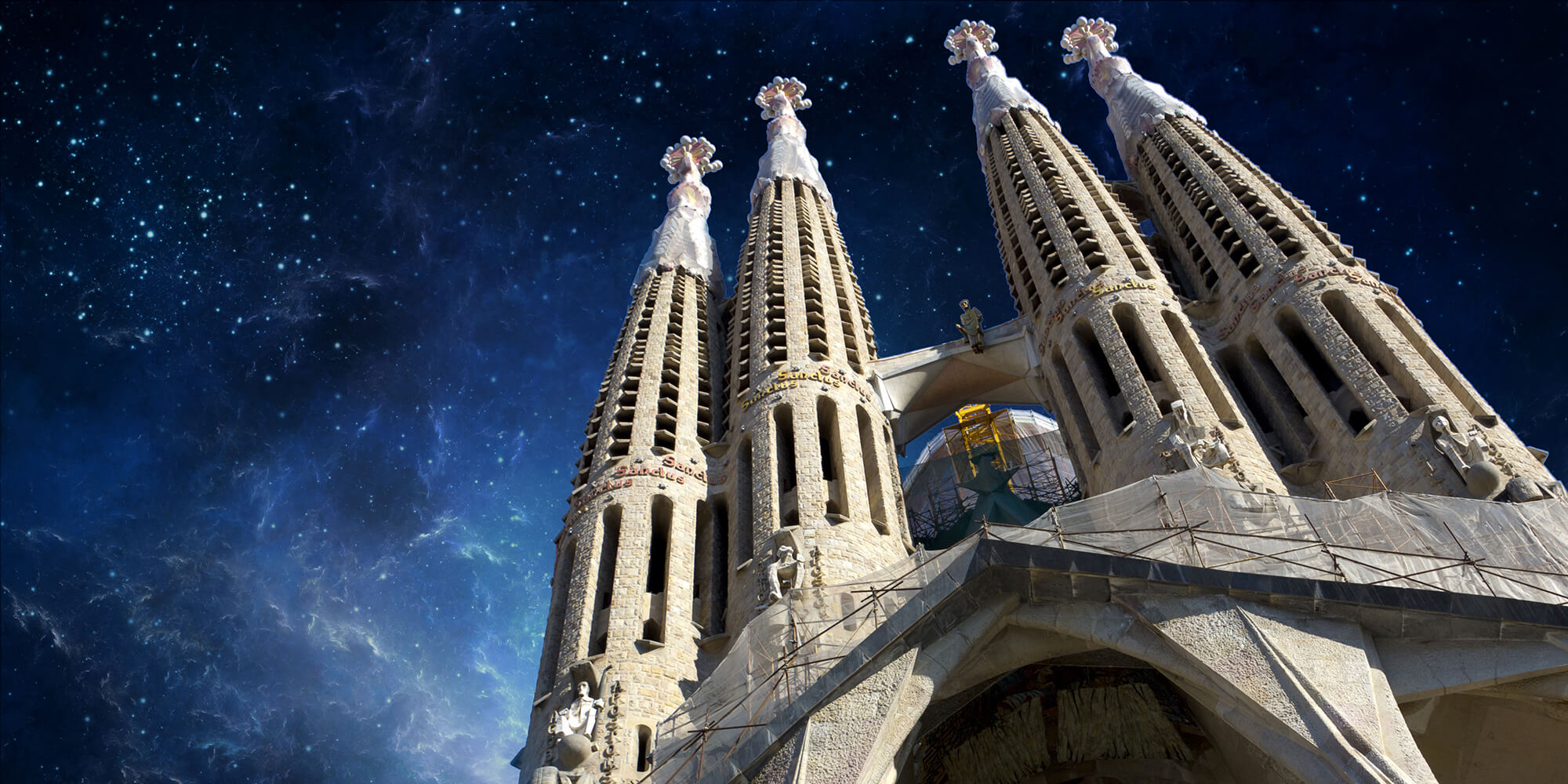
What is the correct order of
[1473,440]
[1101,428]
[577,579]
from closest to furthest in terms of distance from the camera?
1. [1473,440]
2. [577,579]
3. [1101,428]

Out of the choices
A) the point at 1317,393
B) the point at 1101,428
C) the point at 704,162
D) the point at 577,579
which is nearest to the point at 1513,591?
the point at 1317,393

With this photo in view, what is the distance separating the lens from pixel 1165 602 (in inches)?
515

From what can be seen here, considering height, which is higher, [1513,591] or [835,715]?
[1513,591]

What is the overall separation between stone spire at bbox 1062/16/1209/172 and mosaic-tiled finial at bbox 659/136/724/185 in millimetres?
13120

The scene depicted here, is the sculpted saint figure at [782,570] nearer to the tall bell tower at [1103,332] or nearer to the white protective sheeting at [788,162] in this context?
the tall bell tower at [1103,332]

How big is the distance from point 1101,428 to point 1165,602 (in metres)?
12.3

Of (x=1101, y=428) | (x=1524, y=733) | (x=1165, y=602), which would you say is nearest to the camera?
(x=1165, y=602)

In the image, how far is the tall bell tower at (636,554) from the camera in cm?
1862

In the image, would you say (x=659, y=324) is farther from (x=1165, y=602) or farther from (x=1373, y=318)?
(x=1165, y=602)

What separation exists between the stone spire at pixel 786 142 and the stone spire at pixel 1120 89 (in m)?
9.60

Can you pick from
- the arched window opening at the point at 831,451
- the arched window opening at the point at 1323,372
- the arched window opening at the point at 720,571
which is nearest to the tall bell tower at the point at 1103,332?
the arched window opening at the point at 1323,372

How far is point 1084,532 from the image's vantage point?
1461cm

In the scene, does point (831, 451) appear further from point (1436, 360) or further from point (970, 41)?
point (970, 41)

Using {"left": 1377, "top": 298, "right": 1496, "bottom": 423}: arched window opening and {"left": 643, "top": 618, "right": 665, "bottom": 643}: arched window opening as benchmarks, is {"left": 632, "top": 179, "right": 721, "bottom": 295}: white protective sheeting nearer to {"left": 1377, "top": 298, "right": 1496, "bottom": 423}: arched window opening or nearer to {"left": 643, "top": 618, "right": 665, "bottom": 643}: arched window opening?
{"left": 643, "top": 618, "right": 665, "bottom": 643}: arched window opening
